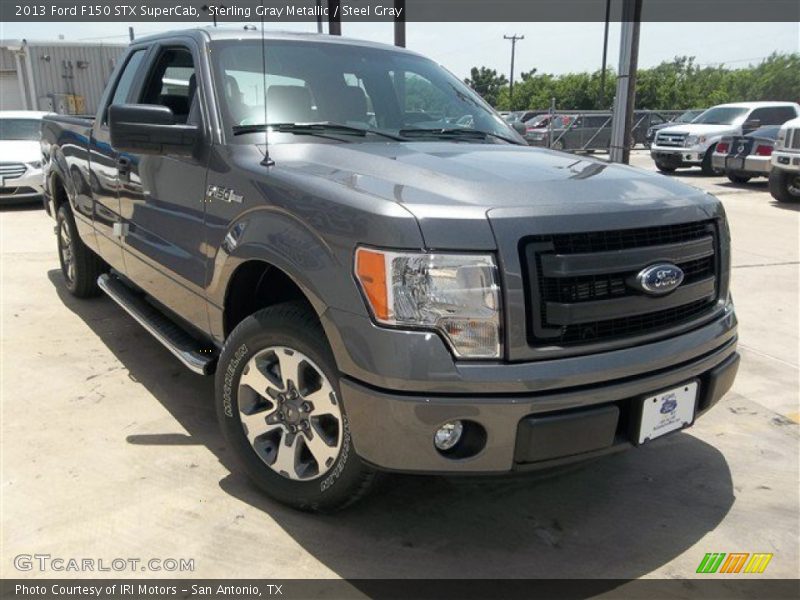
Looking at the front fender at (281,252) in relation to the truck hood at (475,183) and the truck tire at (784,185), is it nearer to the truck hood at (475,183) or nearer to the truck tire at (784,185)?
the truck hood at (475,183)

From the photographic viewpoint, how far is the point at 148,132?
2.96 m

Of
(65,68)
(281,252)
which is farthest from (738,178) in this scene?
(65,68)

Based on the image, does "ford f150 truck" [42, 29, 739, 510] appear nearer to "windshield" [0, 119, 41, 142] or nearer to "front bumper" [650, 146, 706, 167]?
"windshield" [0, 119, 41, 142]

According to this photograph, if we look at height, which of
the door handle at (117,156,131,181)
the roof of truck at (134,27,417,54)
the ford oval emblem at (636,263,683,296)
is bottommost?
the ford oval emblem at (636,263,683,296)

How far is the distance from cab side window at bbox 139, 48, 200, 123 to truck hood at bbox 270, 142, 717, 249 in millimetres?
789

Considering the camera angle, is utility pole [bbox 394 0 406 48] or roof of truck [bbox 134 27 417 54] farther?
utility pole [bbox 394 0 406 48]

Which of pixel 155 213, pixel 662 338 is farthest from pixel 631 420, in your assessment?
pixel 155 213

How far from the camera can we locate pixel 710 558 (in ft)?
8.45

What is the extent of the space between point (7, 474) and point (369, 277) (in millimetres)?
2024

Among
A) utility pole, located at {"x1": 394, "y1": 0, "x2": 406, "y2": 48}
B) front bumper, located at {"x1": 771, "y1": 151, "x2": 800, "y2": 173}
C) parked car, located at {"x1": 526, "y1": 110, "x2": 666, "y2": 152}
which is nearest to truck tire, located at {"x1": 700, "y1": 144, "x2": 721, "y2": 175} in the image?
front bumper, located at {"x1": 771, "y1": 151, "x2": 800, "y2": 173}

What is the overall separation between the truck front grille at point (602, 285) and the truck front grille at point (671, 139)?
15896 mm

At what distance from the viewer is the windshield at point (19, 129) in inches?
463

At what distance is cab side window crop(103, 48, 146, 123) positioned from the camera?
14.0ft

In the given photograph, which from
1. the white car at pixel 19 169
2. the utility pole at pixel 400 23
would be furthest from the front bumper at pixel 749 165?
Answer: the white car at pixel 19 169
